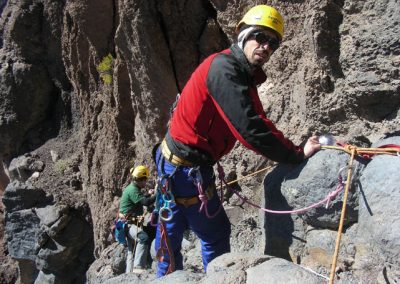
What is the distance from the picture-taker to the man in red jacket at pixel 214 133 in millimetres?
3014

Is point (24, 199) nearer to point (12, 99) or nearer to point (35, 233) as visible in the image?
point (35, 233)

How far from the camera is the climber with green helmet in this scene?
650cm

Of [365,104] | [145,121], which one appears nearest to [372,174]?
[365,104]

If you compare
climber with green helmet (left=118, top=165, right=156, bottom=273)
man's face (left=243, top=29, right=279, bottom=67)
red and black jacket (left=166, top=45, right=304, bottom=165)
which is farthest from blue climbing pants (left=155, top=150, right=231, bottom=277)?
climber with green helmet (left=118, top=165, right=156, bottom=273)

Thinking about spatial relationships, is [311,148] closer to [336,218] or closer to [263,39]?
[336,218]

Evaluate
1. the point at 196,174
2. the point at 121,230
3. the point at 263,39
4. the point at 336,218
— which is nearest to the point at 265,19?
the point at 263,39

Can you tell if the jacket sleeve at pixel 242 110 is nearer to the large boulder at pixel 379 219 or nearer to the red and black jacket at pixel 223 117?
the red and black jacket at pixel 223 117

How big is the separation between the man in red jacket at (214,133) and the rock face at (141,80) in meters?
0.59

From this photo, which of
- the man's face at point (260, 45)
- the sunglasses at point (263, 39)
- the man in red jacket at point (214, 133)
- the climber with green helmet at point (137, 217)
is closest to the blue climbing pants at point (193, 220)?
the man in red jacket at point (214, 133)

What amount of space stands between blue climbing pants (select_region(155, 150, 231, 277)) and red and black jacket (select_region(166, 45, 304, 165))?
18 cm

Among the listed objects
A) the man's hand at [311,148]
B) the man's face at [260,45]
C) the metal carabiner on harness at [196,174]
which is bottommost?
the metal carabiner on harness at [196,174]

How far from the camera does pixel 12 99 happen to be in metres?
13.0

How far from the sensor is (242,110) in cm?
295

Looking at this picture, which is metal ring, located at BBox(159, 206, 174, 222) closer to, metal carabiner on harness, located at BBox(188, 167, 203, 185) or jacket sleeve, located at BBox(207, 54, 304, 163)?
metal carabiner on harness, located at BBox(188, 167, 203, 185)
